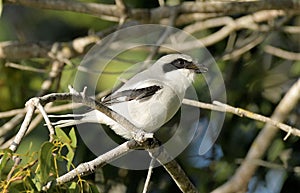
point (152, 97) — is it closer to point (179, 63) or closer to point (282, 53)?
point (179, 63)

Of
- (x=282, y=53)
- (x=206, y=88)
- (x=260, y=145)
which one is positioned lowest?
(x=260, y=145)

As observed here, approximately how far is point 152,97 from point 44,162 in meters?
0.98

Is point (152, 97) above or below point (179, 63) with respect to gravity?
below

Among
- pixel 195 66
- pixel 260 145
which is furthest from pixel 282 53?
pixel 195 66

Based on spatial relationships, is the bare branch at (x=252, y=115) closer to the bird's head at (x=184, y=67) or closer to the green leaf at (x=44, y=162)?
the bird's head at (x=184, y=67)

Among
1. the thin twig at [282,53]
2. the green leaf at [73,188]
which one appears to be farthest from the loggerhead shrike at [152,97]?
the thin twig at [282,53]

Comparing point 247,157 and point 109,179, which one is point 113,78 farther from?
point 247,157

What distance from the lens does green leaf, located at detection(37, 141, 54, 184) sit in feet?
6.72

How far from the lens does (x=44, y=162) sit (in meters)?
2.06

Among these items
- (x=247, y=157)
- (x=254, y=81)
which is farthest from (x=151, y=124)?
(x=254, y=81)

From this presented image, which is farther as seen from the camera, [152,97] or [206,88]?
[206,88]

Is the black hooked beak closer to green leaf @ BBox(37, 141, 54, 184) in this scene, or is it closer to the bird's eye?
the bird's eye

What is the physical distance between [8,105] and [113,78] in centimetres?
59

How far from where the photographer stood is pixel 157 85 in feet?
9.86
